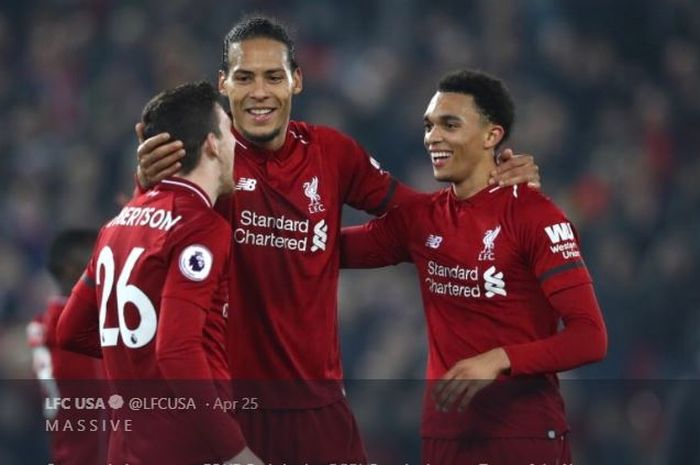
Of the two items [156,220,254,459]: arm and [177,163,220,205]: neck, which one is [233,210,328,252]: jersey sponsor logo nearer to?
[177,163,220,205]: neck

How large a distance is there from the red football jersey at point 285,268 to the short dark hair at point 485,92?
0.59 metres

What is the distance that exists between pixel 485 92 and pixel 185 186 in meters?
1.49

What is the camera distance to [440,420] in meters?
5.02

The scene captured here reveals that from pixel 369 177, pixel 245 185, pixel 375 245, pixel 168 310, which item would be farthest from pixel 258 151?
pixel 168 310

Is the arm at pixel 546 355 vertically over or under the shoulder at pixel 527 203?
under

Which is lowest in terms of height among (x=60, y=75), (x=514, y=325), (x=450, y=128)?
(x=514, y=325)

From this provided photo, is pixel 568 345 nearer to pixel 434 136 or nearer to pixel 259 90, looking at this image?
pixel 434 136

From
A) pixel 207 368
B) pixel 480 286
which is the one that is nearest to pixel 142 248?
pixel 207 368

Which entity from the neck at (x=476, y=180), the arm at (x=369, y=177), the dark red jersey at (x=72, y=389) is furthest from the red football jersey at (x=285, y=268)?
the dark red jersey at (x=72, y=389)

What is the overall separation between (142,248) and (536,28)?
8152 mm

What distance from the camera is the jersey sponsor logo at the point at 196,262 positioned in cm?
393

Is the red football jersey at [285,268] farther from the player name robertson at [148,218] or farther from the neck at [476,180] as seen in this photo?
the player name robertson at [148,218]

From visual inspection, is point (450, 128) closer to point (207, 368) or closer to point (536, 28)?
point (207, 368)

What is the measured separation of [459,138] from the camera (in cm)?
508
